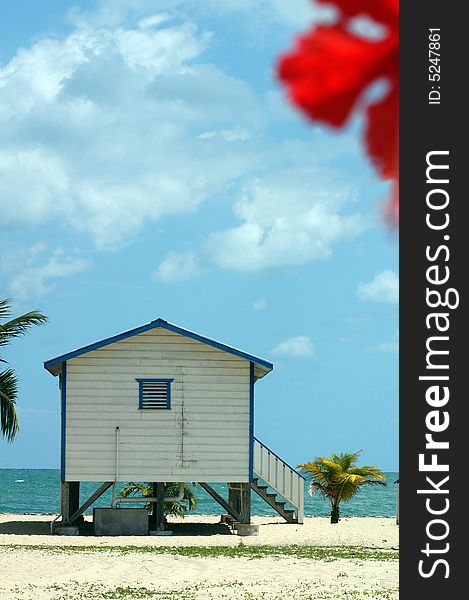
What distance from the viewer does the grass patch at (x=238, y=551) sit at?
18.3 meters

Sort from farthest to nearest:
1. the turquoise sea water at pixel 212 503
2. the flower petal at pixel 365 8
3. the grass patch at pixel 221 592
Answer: the turquoise sea water at pixel 212 503
the grass patch at pixel 221 592
the flower petal at pixel 365 8

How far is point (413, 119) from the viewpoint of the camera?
1.11 metres

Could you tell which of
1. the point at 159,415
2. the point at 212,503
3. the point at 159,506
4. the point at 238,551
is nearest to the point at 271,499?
the point at 159,506

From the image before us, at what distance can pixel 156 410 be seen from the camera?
22562 mm

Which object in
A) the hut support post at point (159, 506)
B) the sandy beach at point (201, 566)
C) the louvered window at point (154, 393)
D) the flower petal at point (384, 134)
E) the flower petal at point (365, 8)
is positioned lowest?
the sandy beach at point (201, 566)

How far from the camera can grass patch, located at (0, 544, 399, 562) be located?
60.1ft

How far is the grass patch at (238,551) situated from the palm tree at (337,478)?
8762 millimetres

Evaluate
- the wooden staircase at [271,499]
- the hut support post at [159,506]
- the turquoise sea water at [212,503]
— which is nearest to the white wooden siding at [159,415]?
the hut support post at [159,506]

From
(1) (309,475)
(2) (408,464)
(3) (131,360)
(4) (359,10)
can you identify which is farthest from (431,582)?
(1) (309,475)

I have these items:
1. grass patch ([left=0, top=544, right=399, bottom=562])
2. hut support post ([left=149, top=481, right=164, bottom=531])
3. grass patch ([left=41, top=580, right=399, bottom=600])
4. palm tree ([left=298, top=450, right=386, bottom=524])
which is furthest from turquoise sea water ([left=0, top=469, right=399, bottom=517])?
grass patch ([left=41, top=580, right=399, bottom=600])

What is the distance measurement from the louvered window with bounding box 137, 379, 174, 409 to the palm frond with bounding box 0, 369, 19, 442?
11.6 feet

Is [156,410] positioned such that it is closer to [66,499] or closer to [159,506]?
[159,506]

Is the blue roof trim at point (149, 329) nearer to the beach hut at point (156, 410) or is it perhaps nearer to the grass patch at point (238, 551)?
the beach hut at point (156, 410)

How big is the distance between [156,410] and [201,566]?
629 centimetres
